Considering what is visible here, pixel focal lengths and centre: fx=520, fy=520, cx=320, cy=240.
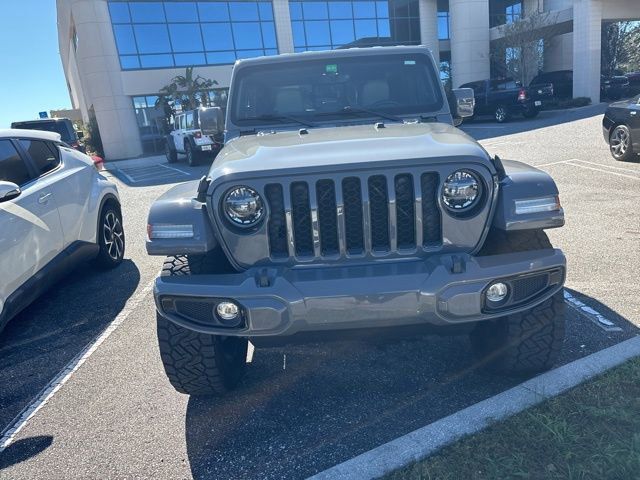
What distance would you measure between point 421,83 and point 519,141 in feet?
37.7

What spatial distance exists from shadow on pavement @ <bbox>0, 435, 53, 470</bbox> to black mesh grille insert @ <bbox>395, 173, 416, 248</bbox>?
228 centimetres

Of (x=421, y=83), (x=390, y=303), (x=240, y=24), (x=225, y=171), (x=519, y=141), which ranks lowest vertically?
(x=519, y=141)

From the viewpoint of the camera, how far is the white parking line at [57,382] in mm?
3080

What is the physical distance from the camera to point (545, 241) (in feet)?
9.20

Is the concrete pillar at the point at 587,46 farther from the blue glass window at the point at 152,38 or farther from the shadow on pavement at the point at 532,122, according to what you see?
the blue glass window at the point at 152,38

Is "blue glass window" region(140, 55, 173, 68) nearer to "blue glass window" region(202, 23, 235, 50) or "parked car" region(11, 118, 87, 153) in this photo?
"blue glass window" region(202, 23, 235, 50)

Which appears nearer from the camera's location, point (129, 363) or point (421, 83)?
point (129, 363)

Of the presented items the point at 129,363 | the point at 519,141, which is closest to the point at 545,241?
the point at 129,363

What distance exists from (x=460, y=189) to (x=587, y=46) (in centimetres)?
2439

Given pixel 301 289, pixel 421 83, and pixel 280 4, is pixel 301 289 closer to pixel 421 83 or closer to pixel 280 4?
pixel 421 83

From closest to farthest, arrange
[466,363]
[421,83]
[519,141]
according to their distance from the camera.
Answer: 1. [466,363]
2. [421,83]
3. [519,141]

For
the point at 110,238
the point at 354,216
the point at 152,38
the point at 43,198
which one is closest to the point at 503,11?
the point at 152,38

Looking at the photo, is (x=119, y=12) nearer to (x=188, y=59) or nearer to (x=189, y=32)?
(x=189, y=32)

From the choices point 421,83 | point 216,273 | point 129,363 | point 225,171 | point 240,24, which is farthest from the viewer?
point 240,24
